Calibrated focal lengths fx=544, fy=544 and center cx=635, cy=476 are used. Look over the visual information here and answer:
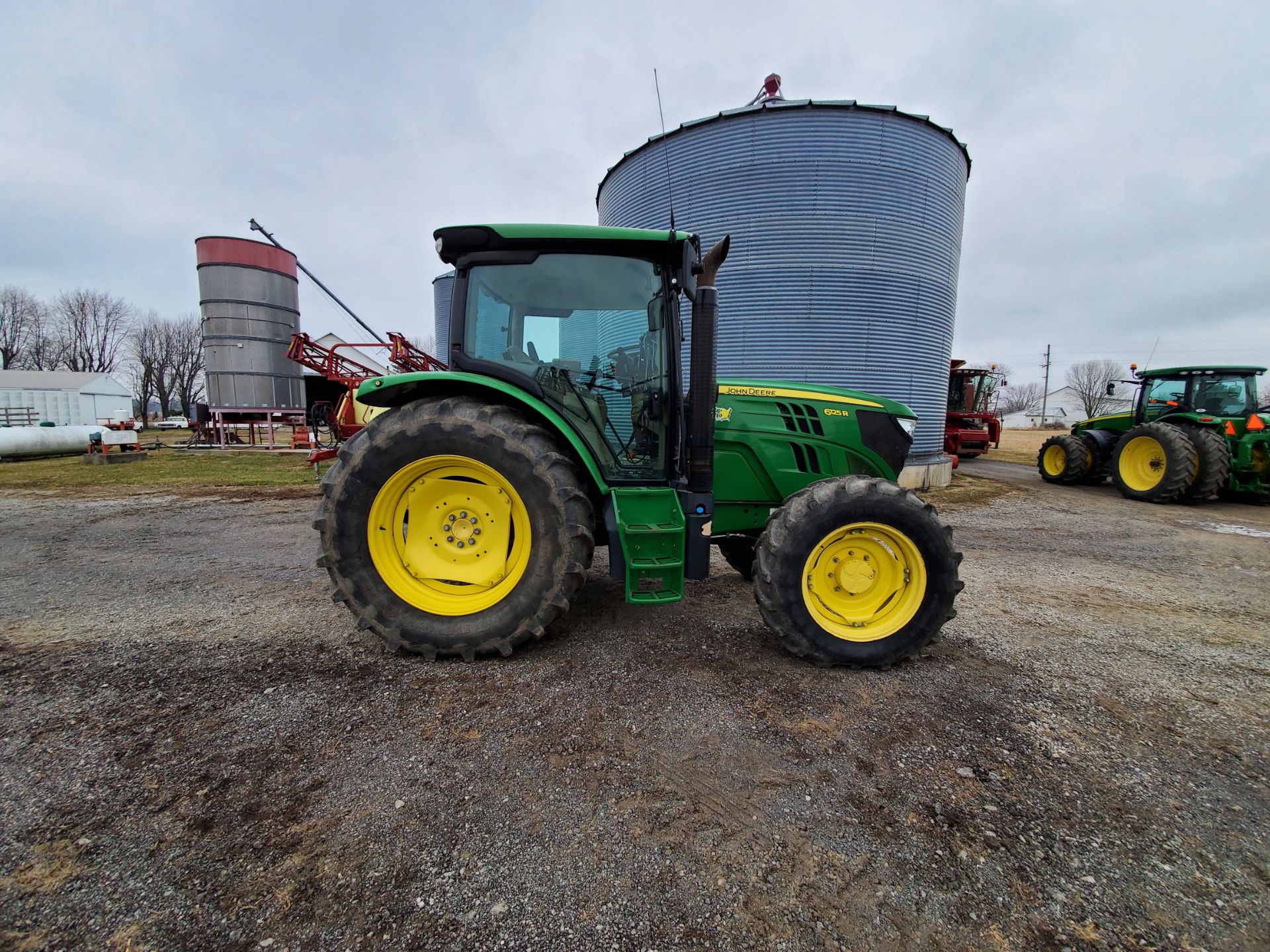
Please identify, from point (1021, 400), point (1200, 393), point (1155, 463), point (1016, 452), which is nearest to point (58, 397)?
point (1155, 463)

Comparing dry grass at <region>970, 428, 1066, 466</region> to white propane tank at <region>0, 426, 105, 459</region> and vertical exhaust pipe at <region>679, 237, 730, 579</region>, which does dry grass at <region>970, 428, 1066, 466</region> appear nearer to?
vertical exhaust pipe at <region>679, 237, 730, 579</region>

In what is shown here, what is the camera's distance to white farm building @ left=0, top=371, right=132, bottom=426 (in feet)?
93.5

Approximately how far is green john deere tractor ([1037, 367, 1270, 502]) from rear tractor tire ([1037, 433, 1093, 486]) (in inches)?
1.7

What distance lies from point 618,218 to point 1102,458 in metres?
10.1

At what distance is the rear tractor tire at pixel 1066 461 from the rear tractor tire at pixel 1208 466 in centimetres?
187

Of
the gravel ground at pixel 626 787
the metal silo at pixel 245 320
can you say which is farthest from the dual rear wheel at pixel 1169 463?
the metal silo at pixel 245 320

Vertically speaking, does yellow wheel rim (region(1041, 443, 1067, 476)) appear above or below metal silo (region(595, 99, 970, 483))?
below

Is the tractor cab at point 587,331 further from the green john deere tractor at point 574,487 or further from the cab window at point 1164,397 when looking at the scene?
the cab window at point 1164,397

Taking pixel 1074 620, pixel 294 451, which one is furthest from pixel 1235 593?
pixel 294 451

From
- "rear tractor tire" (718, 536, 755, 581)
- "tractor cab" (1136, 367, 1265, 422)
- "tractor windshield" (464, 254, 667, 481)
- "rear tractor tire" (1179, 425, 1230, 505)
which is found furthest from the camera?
"tractor cab" (1136, 367, 1265, 422)

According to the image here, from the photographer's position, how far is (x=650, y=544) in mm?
2754

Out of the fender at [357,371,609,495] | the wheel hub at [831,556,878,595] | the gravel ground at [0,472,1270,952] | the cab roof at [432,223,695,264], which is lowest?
the gravel ground at [0,472,1270,952]

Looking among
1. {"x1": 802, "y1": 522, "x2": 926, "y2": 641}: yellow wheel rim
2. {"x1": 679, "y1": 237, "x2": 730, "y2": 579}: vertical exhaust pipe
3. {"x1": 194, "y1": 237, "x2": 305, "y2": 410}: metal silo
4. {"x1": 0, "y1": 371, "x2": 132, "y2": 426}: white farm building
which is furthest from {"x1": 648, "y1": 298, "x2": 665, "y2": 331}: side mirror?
{"x1": 0, "y1": 371, "x2": 132, "y2": 426}: white farm building

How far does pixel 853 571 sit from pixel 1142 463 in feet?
30.7
